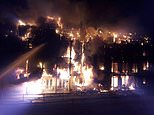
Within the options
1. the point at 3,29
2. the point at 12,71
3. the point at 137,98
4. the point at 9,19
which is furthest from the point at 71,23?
the point at 137,98

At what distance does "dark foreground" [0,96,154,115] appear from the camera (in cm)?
3203

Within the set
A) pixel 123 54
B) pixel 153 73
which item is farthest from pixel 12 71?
pixel 153 73

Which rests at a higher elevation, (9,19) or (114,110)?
(9,19)

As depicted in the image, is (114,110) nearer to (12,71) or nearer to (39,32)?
(12,71)

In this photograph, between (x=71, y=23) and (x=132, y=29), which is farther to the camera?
(x=132, y=29)

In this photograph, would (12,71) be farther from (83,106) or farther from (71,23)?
(71,23)

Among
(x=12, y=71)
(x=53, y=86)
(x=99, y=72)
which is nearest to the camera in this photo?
(x=12, y=71)

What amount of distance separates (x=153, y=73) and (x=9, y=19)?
85.3ft

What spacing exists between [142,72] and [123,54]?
4273mm

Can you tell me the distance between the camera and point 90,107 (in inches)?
1375

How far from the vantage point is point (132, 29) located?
7338 cm

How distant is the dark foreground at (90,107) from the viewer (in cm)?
3203

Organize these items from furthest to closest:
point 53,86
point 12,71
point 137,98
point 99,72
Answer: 1. point 99,72
2. point 53,86
3. point 12,71
4. point 137,98
